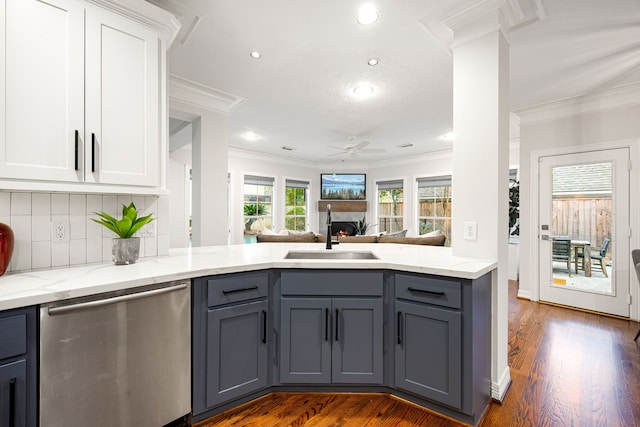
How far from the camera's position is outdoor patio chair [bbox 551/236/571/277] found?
381cm

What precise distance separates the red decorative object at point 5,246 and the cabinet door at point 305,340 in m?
1.40

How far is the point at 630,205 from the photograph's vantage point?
3367mm

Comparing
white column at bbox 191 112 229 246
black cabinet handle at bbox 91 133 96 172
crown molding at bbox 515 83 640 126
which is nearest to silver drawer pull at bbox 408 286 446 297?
black cabinet handle at bbox 91 133 96 172

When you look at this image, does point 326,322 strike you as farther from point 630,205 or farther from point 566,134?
point 566,134

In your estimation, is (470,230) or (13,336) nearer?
(13,336)

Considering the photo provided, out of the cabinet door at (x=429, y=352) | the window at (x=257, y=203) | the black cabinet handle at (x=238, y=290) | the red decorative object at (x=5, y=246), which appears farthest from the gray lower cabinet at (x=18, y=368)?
the window at (x=257, y=203)

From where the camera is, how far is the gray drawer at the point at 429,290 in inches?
65.0

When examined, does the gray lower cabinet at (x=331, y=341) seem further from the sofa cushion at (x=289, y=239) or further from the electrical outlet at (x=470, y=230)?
the sofa cushion at (x=289, y=239)

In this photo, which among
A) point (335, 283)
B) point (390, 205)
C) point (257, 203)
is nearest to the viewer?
point (335, 283)

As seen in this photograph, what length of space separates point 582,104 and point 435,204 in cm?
344

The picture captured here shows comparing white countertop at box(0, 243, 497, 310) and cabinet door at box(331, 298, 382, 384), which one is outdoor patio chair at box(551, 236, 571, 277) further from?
cabinet door at box(331, 298, 382, 384)

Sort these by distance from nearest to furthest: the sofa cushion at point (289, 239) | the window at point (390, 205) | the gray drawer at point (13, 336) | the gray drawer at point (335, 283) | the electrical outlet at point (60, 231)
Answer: the gray drawer at point (13, 336), the electrical outlet at point (60, 231), the gray drawer at point (335, 283), the sofa cushion at point (289, 239), the window at point (390, 205)

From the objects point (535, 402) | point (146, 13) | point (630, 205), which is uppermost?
point (146, 13)

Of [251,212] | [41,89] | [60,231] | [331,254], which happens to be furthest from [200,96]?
[251,212]
